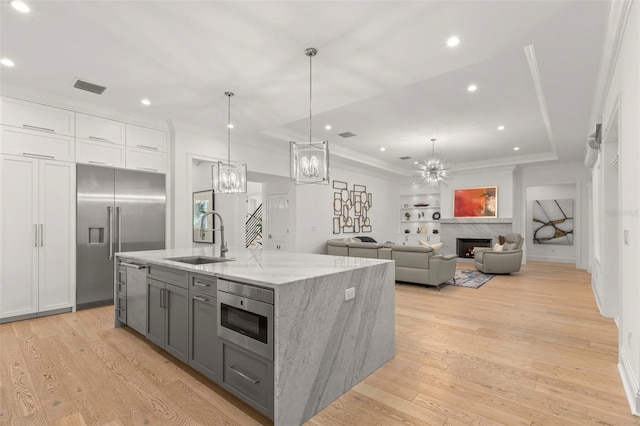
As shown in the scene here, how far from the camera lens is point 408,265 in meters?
6.11

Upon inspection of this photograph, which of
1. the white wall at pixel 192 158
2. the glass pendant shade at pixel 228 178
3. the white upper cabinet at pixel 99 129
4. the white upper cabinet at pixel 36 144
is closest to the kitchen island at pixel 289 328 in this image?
the glass pendant shade at pixel 228 178

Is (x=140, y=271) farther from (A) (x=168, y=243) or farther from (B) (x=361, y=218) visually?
(B) (x=361, y=218)

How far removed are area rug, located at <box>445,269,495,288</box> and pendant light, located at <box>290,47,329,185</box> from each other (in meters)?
4.40

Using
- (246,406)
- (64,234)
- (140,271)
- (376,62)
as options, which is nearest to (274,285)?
(246,406)

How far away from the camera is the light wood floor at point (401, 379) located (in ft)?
6.76

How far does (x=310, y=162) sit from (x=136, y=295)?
2.31 metres

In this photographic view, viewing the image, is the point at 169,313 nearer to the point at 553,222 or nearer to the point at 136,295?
the point at 136,295

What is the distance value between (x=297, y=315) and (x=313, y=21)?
236 centimetres

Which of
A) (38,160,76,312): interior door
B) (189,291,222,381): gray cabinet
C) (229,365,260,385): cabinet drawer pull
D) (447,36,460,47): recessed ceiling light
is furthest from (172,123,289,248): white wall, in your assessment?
(447,36,460,47): recessed ceiling light

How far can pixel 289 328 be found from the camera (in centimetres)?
191

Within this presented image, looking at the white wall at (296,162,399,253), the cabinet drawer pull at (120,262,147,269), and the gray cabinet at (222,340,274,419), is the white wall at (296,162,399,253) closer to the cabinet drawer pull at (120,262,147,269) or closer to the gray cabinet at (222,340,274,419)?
the cabinet drawer pull at (120,262,147,269)

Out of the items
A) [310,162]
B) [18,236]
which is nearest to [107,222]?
[18,236]

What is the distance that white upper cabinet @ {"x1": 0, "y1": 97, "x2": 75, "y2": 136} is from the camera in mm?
3980

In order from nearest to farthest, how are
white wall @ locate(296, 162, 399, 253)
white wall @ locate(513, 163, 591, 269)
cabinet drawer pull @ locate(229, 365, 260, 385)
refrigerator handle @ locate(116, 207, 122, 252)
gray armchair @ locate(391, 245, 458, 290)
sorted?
cabinet drawer pull @ locate(229, 365, 260, 385) → refrigerator handle @ locate(116, 207, 122, 252) → gray armchair @ locate(391, 245, 458, 290) → white wall @ locate(296, 162, 399, 253) → white wall @ locate(513, 163, 591, 269)
